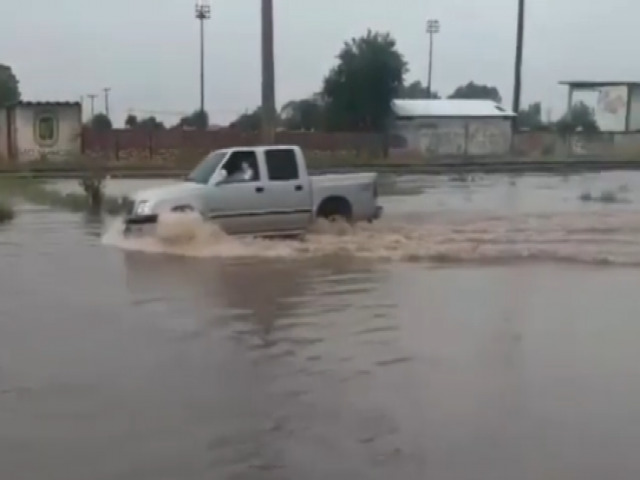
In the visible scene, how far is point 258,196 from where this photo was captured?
19094 mm

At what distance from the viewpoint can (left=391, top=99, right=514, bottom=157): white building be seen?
66312 mm

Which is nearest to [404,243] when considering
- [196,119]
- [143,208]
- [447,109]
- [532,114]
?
[143,208]

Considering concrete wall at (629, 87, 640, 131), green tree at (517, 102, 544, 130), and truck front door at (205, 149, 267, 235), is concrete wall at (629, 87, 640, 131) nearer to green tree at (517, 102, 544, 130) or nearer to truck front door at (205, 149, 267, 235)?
green tree at (517, 102, 544, 130)

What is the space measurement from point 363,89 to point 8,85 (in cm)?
4306

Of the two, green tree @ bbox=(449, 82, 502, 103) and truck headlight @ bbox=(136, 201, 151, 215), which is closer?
truck headlight @ bbox=(136, 201, 151, 215)

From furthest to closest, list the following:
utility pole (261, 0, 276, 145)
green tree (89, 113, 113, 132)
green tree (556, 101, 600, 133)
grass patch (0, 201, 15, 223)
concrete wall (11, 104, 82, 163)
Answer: green tree (556, 101, 600, 133) < green tree (89, 113, 113, 132) < concrete wall (11, 104, 82, 163) < utility pole (261, 0, 276, 145) < grass patch (0, 201, 15, 223)

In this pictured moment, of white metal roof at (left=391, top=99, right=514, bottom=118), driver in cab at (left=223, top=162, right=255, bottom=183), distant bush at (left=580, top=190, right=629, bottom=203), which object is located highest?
white metal roof at (left=391, top=99, right=514, bottom=118)

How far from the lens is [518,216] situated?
84.7 feet

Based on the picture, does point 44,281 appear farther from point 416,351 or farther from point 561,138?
point 561,138

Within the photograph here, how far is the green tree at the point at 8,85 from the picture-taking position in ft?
301

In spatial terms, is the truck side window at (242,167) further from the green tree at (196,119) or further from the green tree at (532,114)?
the green tree at (532,114)

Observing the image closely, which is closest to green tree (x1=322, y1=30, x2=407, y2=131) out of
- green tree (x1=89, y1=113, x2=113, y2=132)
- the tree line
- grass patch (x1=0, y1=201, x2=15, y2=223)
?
the tree line

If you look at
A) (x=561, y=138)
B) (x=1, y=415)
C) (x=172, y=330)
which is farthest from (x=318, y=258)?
(x=561, y=138)

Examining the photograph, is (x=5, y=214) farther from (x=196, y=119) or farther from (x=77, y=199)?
(x=196, y=119)
